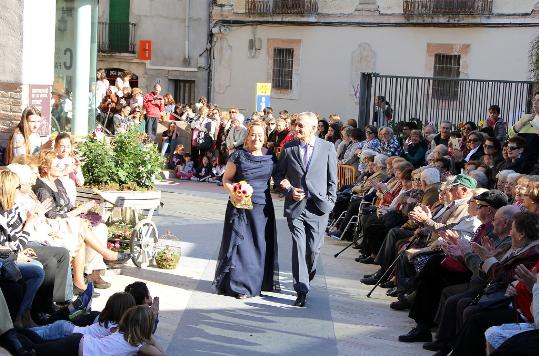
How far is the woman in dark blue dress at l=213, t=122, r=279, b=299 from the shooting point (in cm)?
1012

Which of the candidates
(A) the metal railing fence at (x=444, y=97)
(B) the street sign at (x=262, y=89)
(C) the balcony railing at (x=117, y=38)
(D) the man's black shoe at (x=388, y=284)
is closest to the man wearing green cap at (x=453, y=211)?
(D) the man's black shoe at (x=388, y=284)

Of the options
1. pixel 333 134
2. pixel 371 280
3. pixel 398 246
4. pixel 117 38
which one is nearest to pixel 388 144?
pixel 333 134

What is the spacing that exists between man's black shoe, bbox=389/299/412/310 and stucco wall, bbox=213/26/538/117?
17214 mm

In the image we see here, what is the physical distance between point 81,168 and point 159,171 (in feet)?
3.10

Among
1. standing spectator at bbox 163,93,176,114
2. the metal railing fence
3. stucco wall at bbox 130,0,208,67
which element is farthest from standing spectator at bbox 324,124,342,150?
stucco wall at bbox 130,0,208,67

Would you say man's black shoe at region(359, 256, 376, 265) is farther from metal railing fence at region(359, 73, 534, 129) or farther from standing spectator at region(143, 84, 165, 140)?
standing spectator at region(143, 84, 165, 140)

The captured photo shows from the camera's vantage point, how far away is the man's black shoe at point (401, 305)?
990 cm

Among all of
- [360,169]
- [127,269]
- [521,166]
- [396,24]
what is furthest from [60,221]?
[396,24]

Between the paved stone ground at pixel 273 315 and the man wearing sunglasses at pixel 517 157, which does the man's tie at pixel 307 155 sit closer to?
the paved stone ground at pixel 273 315

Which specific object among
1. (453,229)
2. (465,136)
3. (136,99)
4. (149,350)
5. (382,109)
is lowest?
(149,350)

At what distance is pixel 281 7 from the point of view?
30422 millimetres

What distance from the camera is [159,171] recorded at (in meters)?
11.8

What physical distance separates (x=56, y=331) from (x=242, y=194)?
9.98ft

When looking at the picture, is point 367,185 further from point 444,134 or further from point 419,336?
point 419,336
